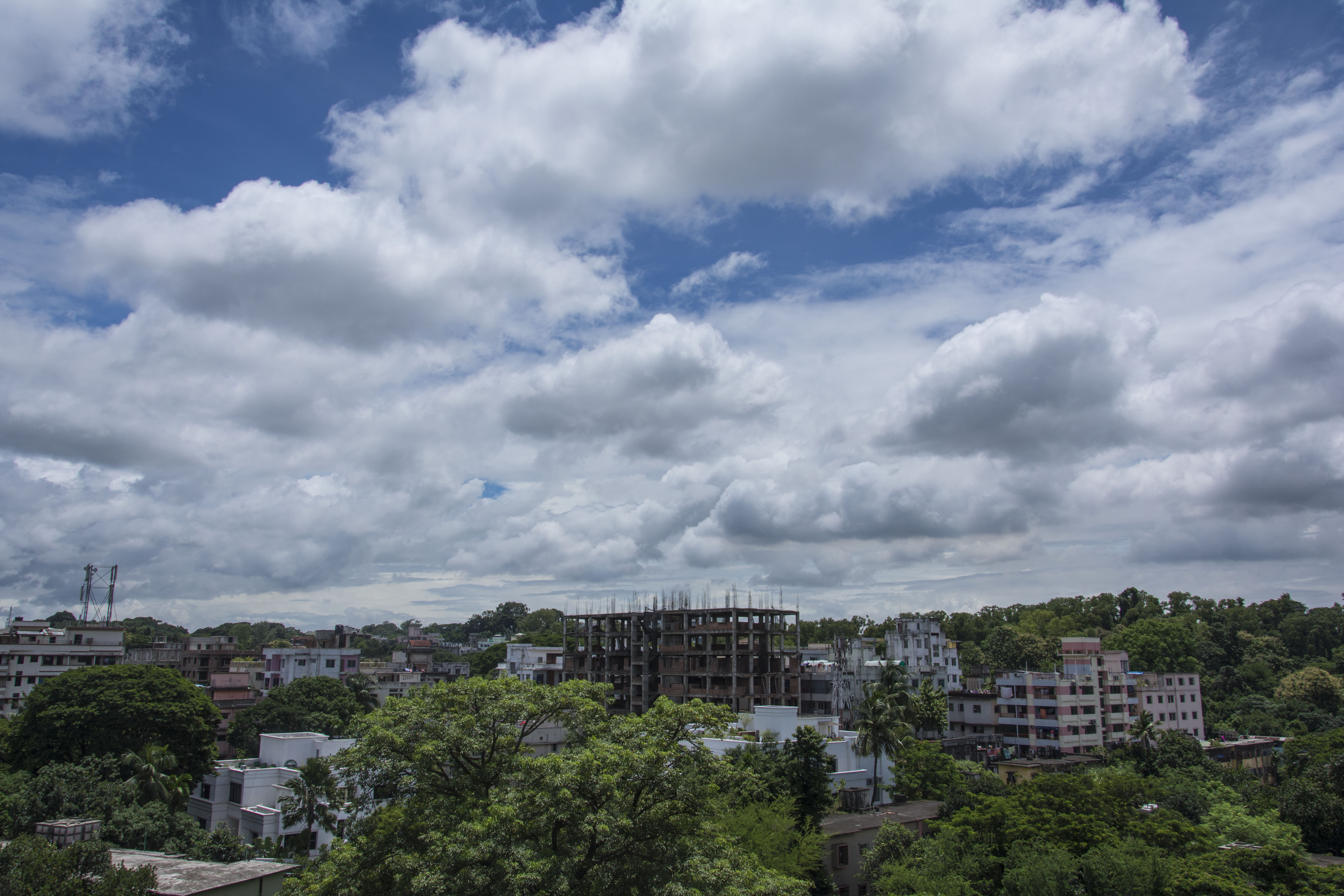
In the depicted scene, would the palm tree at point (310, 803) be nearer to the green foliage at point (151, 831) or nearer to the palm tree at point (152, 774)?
the green foliage at point (151, 831)

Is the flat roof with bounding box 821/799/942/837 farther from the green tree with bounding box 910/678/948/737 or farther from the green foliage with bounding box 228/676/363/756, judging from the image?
the green foliage with bounding box 228/676/363/756

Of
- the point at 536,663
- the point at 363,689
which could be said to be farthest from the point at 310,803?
the point at 536,663

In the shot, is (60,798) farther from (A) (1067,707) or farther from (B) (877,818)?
(A) (1067,707)

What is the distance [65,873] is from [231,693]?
90.1 meters

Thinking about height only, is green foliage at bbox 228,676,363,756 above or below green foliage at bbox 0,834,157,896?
below

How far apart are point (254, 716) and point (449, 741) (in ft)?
227

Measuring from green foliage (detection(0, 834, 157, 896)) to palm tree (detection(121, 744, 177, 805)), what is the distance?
29.3 m

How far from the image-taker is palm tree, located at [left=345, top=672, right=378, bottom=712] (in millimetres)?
97750

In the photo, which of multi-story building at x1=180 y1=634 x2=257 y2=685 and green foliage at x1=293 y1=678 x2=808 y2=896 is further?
multi-story building at x1=180 y1=634 x2=257 y2=685

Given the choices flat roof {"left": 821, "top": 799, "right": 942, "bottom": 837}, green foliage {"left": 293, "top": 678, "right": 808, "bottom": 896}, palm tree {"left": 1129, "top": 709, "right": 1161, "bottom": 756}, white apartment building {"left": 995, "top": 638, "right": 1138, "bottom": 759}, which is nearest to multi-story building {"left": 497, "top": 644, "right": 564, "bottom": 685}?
white apartment building {"left": 995, "top": 638, "right": 1138, "bottom": 759}

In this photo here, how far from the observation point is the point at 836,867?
2021 inches

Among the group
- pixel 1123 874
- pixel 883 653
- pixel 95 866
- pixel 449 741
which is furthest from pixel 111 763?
pixel 883 653

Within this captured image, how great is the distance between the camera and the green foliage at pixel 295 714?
82.1 meters

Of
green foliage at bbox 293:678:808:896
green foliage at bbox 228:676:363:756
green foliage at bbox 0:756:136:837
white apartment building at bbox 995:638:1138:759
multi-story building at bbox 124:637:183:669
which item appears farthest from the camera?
multi-story building at bbox 124:637:183:669
